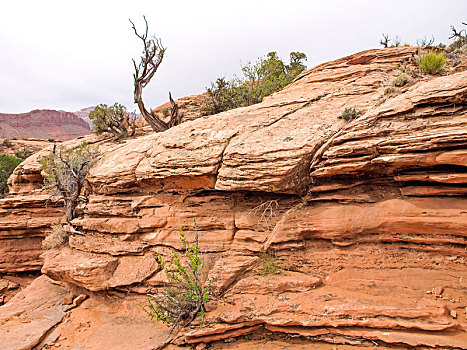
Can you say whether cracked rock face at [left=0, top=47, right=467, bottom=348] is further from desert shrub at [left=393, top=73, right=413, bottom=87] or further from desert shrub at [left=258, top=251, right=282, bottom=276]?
desert shrub at [left=393, top=73, right=413, bottom=87]

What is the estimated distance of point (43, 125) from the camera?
3551 inches

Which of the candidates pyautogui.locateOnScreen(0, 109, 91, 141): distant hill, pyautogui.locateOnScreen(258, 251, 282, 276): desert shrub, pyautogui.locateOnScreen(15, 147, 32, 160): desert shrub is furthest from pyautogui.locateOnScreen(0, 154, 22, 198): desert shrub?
pyautogui.locateOnScreen(0, 109, 91, 141): distant hill

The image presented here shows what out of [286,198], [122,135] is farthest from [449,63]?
[122,135]

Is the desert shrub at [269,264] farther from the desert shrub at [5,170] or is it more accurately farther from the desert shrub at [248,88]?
the desert shrub at [5,170]

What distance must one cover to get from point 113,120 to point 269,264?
15.1 meters

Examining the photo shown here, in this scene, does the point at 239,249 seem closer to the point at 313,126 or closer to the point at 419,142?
the point at 313,126

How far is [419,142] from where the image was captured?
15.7ft

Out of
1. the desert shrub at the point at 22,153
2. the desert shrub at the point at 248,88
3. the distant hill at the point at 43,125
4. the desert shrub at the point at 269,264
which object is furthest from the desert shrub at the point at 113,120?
the distant hill at the point at 43,125

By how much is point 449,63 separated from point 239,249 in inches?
363

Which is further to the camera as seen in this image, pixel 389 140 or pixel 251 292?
pixel 251 292

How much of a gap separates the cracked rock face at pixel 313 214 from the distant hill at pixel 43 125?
87.5 m

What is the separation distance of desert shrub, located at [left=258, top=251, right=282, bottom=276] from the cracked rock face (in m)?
0.08

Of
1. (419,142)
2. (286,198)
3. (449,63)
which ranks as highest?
(449,63)

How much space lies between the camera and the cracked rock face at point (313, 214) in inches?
184
